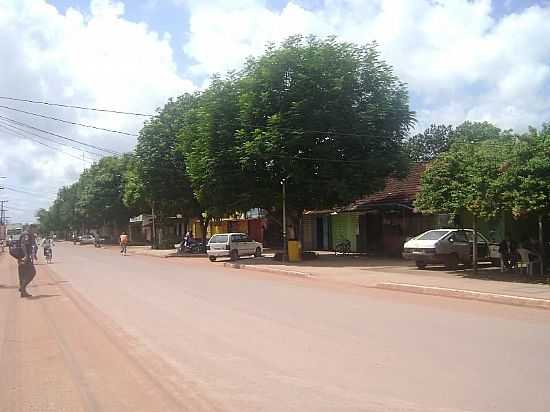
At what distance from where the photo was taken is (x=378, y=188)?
3097 cm

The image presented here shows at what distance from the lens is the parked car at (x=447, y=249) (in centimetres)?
2297

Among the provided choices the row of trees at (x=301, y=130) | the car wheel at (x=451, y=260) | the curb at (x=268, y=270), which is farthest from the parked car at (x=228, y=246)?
the car wheel at (x=451, y=260)

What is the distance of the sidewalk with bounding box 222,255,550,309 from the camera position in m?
15.1

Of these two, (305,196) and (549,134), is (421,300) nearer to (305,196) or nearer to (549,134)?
(549,134)

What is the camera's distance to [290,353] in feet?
28.1

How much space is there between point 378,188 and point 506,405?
2537 cm

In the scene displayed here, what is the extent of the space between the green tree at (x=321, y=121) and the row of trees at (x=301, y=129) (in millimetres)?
50

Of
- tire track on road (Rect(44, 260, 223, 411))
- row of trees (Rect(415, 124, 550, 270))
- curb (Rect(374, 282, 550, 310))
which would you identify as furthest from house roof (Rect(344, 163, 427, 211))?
tire track on road (Rect(44, 260, 223, 411))

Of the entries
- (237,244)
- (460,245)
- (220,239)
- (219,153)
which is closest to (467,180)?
(460,245)

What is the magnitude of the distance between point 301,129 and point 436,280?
12.1 metres

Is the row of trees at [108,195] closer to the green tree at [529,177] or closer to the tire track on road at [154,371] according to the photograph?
the green tree at [529,177]

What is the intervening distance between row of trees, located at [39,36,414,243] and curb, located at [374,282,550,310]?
11715mm

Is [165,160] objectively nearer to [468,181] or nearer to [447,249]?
[447,249]

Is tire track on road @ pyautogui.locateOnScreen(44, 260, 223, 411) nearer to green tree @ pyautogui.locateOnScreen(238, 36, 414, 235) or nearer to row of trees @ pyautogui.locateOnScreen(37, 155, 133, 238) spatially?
green tree @ pyautogui.locateOnScreen(238, 36, 414, 235)
